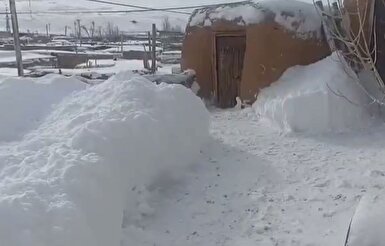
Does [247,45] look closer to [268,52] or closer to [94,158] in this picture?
[268,52]

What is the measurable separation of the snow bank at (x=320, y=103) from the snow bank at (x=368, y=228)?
398 centimetres

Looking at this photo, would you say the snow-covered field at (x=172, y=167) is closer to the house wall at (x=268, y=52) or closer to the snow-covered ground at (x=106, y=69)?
the house wall at (x=268, y=52)

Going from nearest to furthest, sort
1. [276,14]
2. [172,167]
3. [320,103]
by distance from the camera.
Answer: [172,167] → [320,103] → [276,14]

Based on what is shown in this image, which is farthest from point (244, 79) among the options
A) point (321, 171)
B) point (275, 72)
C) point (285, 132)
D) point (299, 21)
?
point (321, 171)

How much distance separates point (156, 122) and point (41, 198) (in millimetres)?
2444

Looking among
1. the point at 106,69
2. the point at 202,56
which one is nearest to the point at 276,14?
the point at 202,56

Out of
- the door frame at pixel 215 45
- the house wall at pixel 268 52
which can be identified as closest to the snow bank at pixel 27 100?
the house wall at pixel 268 52

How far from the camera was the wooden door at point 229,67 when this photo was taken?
9531mm

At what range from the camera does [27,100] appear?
18.9 feet

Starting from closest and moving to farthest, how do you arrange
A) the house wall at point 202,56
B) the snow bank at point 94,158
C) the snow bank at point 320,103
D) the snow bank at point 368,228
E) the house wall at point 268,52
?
the snow bank at point 94,158, the snow bank at point 368,228, the snow bank at point 320,103, the house wall at point 268,52, the house wall at point 202,56

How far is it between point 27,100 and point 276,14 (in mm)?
4899

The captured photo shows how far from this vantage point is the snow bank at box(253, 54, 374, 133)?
24.4 ft

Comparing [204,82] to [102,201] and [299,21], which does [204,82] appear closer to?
[299,21]

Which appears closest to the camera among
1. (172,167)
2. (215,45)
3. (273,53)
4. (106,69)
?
(172,167)
